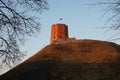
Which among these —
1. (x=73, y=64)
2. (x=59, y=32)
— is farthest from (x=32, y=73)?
(x=59, y=32)

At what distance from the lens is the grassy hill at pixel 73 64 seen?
139 feet

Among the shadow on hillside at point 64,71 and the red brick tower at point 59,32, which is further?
the red brick tower at point 59,32

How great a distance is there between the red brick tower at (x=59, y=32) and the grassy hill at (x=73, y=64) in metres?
18.3

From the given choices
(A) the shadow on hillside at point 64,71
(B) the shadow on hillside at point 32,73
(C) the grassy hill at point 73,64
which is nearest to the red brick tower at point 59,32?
(C) the grassy hill at point 73,64

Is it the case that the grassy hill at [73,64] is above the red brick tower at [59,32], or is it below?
below

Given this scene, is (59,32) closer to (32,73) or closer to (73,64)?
(73,64)

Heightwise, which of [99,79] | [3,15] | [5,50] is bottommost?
[99,79]

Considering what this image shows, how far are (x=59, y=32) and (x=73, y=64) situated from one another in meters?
34.8

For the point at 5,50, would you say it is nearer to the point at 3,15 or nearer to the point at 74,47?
the point at 3,15

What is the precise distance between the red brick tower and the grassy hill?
1830 centimetres

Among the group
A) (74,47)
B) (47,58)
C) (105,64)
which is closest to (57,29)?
(74,47)

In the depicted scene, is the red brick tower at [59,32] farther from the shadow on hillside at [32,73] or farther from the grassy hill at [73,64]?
the shadow on hillside at [32,73]

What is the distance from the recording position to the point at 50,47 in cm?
6184

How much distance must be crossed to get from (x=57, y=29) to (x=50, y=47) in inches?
876
